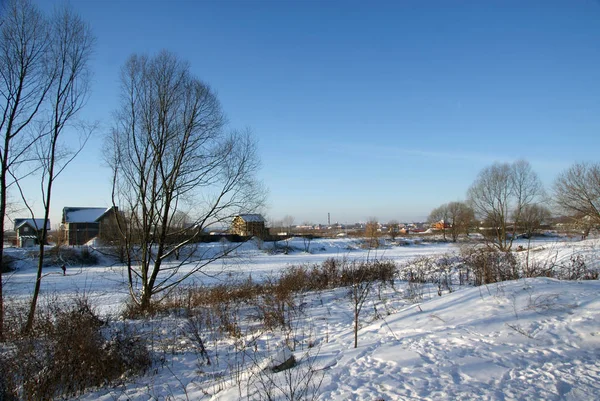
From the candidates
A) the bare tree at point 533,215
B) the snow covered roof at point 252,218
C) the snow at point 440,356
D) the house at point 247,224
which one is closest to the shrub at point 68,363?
the snow at point 440,356

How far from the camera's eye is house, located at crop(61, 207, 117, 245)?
4966 centimetres

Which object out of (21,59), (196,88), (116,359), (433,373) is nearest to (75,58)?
(21,59)

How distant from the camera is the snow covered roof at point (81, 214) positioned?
51.7 metres

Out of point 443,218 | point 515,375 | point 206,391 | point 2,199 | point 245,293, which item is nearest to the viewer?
point 515,375

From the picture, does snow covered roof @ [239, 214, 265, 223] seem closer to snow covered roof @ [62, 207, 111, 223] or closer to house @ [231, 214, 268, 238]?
house @ [231, 214, 268, 238]

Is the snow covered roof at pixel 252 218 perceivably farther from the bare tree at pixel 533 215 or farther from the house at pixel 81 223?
the house at pixel 81 223

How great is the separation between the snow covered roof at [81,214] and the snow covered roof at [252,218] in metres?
47.7

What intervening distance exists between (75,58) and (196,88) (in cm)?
325

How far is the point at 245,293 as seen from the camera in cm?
1165

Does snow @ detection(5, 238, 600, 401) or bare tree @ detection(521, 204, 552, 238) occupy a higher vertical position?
bare tree @ detection(521, 204, 552, 238)

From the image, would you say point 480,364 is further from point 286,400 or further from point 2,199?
point 2,199

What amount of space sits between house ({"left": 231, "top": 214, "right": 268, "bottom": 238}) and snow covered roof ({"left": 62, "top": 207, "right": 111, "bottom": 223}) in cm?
4741

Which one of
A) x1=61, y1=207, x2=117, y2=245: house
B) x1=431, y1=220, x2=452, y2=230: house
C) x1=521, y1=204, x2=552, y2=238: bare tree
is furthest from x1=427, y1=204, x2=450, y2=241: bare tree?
x1=61, y1=207, x2=117, y2=245: house

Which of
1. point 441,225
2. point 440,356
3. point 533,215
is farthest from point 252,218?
point 441,225
